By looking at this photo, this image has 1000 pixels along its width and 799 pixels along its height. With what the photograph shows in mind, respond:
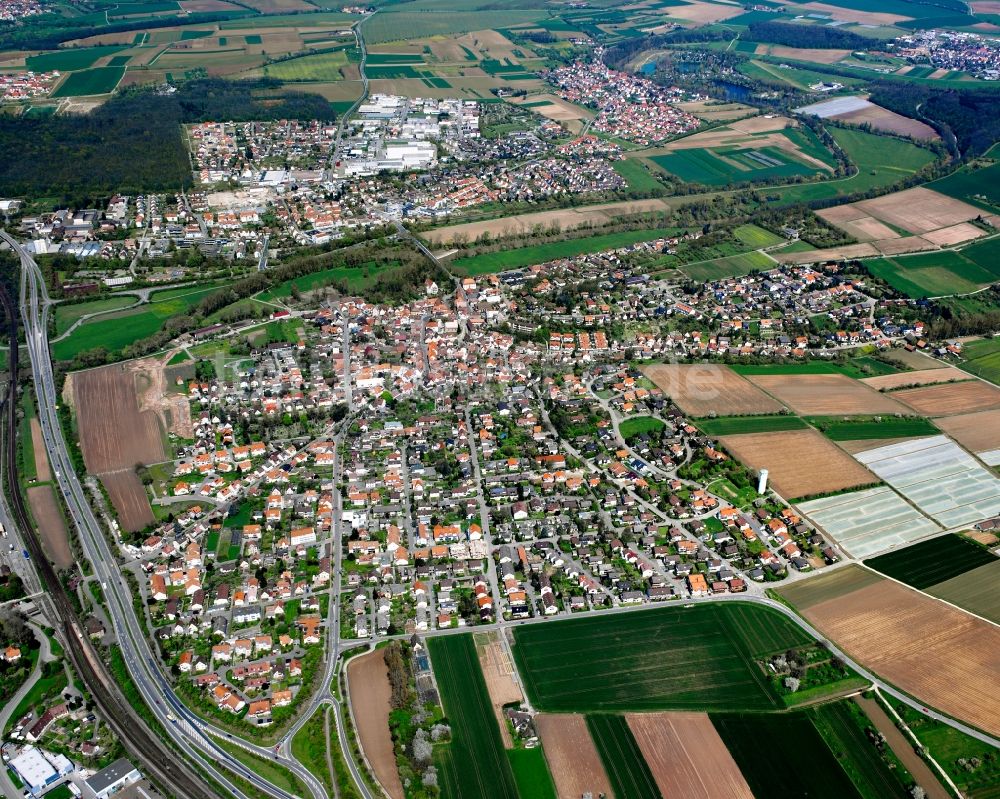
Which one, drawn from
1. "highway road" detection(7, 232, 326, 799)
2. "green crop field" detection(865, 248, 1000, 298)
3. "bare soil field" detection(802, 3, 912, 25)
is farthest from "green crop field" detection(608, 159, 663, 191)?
"bare soil field" detection(802, 3, 912, 25)

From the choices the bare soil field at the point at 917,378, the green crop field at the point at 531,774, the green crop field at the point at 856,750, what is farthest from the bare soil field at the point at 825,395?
the green crop field at the point at 531,774

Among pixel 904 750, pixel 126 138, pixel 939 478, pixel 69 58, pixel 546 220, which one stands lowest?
pixel 904 750

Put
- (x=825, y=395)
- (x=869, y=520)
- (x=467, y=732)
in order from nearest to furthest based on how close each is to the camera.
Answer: (x=467, y=732)
(x=869, y=520)
(x=825, y=395)

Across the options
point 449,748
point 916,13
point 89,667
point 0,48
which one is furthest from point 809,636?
point 916,13

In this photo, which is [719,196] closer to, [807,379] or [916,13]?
[807,379]

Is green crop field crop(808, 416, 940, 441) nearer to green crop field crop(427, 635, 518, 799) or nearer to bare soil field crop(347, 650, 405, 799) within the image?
green crop field crop(427, 635, 518, 799)

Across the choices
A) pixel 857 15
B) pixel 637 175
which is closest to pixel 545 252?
pixel 637 175

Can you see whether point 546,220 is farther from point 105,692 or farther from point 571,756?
point 105,692
